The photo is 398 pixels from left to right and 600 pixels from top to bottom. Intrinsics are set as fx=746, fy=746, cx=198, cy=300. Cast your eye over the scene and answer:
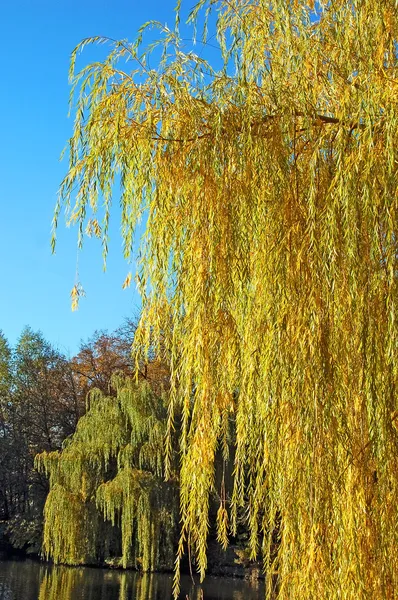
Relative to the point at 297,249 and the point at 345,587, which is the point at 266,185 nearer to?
the point at 297,249

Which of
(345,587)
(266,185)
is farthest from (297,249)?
(345,587)

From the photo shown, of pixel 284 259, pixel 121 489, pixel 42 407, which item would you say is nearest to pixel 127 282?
pixel 284 259

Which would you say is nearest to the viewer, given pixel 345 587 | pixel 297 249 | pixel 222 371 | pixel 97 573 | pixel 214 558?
pixel 345 587

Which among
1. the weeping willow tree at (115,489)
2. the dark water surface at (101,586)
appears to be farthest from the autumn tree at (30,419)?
the weeping willow tree at (115,489)

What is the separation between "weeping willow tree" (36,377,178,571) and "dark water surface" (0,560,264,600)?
303 mm

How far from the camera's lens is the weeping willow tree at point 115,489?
13617mm

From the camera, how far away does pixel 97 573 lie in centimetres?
1452

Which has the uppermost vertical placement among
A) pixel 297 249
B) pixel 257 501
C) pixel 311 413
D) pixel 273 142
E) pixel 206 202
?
pixel 273 142

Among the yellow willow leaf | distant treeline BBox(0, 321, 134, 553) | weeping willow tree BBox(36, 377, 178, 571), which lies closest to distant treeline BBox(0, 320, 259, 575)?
weeping willow tree BBox(36, 377, 178, 571)

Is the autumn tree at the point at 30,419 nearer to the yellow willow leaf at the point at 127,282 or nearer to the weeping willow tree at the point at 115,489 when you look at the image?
the weeping willow tree at the point at 115,489

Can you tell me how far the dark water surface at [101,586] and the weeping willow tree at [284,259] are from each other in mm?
9692

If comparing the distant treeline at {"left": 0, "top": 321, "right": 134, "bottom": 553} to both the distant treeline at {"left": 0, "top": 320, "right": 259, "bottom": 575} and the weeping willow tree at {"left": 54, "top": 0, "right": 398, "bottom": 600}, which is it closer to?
the distant treeline at {"left": 0, "top": 320, "right": 259, "bottom": 575}

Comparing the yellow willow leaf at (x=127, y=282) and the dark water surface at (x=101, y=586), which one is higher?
the yellow willow leaf at (x=127, y=282)

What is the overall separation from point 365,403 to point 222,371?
0.56 meters
